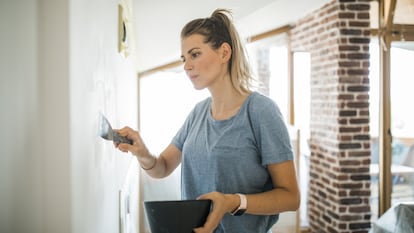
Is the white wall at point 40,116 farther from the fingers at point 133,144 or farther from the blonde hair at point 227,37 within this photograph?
the blonde hair at point 227,37

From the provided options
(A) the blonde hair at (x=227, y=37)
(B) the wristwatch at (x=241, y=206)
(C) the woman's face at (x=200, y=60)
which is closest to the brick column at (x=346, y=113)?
(A) the blonde hair at (x=227, y=37)

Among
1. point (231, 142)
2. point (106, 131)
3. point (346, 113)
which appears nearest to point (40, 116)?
point (106, 131)

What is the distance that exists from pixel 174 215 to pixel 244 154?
34 cm

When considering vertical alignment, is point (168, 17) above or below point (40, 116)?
above

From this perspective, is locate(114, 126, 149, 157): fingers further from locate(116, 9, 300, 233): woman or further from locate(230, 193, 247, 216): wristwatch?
locate(230, 193, 247, 216): wristwatch

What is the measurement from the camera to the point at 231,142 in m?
1.08

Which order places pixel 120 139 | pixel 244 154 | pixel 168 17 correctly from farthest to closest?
pixel 168 17, pixel 244 154, pixel 120 139

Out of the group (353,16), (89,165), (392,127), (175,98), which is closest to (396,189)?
(392,127)

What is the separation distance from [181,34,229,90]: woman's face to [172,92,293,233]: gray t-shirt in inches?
5.2

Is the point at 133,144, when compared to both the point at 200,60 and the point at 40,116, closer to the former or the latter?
the point at 200,60

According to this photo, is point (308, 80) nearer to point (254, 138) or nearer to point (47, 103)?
point (254, 138)

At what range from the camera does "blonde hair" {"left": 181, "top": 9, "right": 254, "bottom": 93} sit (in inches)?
44.5

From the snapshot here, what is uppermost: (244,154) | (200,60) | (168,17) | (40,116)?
(168,17)

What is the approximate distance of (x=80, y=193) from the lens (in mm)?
608
